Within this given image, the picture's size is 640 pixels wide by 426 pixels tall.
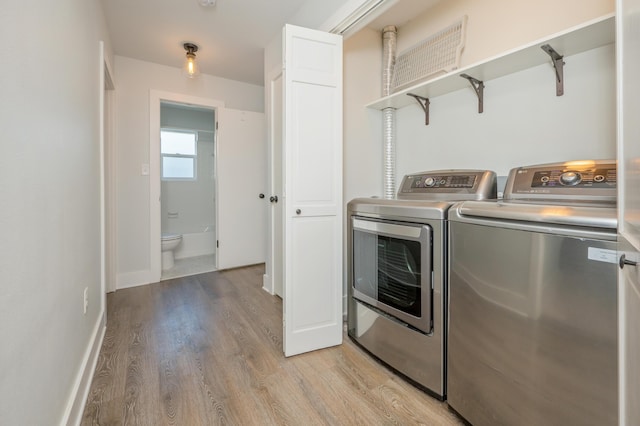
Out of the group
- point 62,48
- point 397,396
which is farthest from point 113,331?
point 397,396

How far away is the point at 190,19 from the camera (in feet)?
8.15

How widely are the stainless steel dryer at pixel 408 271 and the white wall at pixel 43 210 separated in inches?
58.5

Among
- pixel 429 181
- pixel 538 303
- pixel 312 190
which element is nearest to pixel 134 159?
pixel 312 190

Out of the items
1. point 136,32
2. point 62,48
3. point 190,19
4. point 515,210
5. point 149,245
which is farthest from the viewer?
point 149,245

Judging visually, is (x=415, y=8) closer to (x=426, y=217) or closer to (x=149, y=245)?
(x=426, y=217)

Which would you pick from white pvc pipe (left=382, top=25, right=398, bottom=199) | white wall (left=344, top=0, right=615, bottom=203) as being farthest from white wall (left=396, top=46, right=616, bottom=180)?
white pvc pipe (left=382, top=25, right=398, bottom=199)

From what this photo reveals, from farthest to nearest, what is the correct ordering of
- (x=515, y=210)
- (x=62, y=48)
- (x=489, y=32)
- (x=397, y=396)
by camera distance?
(x=489, y=32), (x=397, y=396), (x=62, y=48), (x=515, y=210)

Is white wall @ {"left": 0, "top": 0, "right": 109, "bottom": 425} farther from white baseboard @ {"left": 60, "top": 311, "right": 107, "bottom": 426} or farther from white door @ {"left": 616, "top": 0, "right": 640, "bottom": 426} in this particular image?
white door @ {"left": 616, "top": 0, "right": 640, "bottom": 426}

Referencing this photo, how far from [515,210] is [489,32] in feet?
4.65

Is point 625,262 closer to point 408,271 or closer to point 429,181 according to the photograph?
point 408,271

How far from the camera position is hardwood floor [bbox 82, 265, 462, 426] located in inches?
54.4

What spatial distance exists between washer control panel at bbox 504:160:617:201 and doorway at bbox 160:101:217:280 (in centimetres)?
405

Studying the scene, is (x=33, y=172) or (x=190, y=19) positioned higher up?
(x=190, y=19)

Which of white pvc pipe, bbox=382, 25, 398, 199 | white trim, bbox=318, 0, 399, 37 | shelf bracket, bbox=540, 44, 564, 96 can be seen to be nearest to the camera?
shelf bracket, bbox=540, 44, 564, 96
